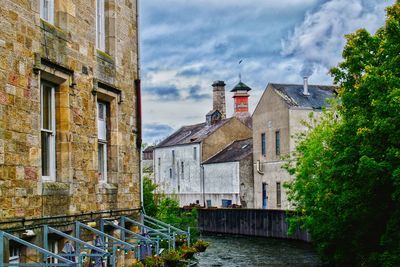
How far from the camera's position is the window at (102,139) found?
55.8 ft

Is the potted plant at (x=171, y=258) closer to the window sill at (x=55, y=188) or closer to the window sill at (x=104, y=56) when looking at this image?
the window sill at (x=55, y=188)

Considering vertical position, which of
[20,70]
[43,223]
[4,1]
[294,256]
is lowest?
[294,256]

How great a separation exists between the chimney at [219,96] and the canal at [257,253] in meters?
36.6

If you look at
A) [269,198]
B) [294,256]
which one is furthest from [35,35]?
[269,198]

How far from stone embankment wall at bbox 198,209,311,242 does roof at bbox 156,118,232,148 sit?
1569cm

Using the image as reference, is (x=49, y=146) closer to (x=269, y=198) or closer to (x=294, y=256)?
(x=294, y=256)

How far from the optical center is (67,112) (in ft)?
47.1

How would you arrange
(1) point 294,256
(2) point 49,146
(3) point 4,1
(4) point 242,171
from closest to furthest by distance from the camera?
1. (3) point 4,1
2. (2) point 49,146
3. (1) point 294,256
4. (4) point 242,171

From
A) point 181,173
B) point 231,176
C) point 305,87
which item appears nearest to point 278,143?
point 305,87

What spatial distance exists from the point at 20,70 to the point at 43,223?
2950 millimetres

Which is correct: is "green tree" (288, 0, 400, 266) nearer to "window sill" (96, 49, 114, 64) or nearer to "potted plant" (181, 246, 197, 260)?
"potted plant" (181, 246, 197, 260)

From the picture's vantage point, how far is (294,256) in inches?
1455

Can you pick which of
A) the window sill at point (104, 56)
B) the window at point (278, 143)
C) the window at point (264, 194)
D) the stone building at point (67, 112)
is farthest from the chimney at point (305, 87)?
the window sill at point (104, 56)

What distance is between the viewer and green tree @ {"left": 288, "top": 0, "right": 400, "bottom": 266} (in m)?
20.7
